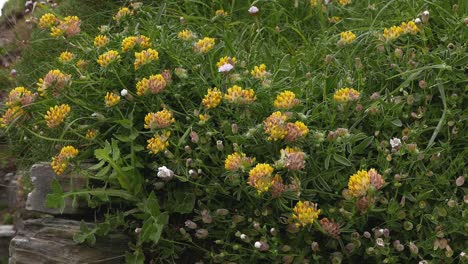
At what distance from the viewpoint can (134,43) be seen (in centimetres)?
269

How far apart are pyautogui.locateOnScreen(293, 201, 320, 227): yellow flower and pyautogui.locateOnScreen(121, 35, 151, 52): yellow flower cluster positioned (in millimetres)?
1054

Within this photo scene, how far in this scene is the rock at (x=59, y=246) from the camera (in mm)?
2539

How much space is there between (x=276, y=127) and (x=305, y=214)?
0.33m

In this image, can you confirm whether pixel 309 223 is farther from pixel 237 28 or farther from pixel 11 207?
pixel 11 207

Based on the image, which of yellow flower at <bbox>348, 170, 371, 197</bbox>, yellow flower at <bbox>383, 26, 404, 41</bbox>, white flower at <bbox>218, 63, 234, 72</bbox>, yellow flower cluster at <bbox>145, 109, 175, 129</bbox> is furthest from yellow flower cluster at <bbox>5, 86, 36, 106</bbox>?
yellow flower at <bbox>383, 26, 404, 41</bbox>

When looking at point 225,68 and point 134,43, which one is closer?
point 225,68

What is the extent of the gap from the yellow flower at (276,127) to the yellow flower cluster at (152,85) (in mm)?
509

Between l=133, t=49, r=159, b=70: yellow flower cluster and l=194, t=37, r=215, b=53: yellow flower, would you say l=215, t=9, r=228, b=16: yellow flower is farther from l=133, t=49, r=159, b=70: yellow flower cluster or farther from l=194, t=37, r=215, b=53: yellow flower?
l=133, t=49, r=159, b=70: yellow flower cluster

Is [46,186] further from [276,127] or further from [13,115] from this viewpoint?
[276,127]

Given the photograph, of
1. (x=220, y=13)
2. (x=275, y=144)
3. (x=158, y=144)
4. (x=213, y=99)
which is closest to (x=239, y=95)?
(x=213, y=99)

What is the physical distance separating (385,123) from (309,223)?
0.60m

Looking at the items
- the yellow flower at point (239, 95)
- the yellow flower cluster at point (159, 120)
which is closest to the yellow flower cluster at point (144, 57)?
the yellow flower cluster at point (159, 120)

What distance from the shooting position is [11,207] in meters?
3.93

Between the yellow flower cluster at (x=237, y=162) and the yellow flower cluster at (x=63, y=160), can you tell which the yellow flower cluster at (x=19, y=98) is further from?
the yellow flower cluster at (x=237, y=162)
